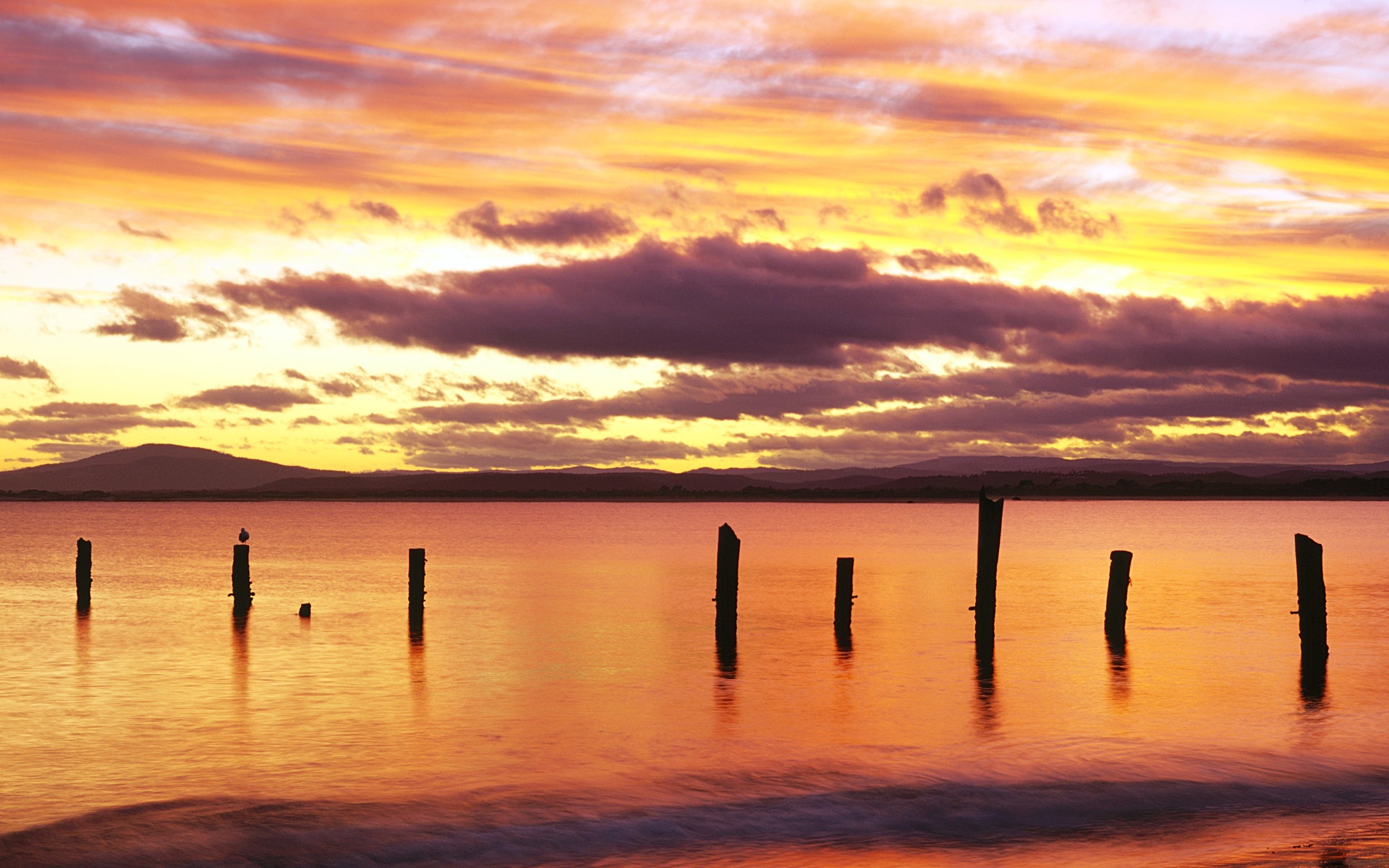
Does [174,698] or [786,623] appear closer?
[174,698]

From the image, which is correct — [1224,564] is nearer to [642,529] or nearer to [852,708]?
[852,708]

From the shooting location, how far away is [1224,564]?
2419 inches

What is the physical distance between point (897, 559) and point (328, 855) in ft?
185

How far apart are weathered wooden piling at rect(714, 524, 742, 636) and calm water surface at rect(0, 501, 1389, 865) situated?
1.07 m

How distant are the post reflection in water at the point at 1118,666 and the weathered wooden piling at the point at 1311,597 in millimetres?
3645

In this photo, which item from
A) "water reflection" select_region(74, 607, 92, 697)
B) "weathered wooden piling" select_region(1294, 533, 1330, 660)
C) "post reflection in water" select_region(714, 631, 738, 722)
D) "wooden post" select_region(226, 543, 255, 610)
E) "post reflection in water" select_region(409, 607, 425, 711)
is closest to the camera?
"post reflection in water" select_region(714, 631, 738, 722)

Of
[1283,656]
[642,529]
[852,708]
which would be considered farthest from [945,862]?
[642,529]

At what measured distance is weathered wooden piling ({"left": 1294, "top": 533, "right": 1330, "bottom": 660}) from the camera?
23859 mm

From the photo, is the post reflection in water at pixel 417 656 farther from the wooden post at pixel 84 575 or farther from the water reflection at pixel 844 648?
the wooden post at pixel 84 575

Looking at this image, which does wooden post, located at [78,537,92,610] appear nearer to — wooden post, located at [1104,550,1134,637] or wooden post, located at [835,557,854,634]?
wooden post, located at [835,557,854,634]

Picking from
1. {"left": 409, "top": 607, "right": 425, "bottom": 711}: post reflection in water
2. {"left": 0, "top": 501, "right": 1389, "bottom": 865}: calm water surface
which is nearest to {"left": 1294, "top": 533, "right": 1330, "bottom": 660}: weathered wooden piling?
{"left": 0, "top": 501, "right": 1389, "bottom": 865}: calm water surface

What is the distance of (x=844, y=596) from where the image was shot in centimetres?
3178

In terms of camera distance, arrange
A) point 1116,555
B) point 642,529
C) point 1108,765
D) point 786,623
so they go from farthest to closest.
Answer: point 642,529 < point 786,623 < point 1116,555 < point 1108,765

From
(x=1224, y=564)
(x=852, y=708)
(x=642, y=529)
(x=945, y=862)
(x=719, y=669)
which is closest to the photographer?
(x=945, y=862)
